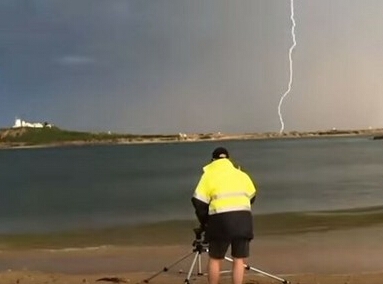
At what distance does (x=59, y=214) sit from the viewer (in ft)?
114

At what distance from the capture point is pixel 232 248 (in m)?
8.28

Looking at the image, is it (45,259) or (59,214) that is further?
(59,214)

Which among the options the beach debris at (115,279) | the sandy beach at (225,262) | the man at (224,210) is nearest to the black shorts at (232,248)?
the man at (224,210)

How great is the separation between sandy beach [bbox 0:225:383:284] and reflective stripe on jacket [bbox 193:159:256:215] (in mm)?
2788

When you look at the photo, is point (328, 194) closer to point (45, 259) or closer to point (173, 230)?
point (173, 230)

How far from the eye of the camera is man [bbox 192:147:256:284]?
8.18m

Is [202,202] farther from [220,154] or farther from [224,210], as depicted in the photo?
[220,154]

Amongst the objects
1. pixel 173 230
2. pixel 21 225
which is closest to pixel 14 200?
pixel 21 225

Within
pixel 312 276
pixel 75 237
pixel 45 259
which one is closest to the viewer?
pixel 312 276

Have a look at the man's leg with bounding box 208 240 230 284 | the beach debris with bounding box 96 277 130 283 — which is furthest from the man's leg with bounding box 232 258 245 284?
the beach debris with bounding box 96 277 130 283

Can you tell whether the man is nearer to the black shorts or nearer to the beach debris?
the black shorts

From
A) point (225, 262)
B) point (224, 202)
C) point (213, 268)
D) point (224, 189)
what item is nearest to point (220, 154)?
point (224, 189)

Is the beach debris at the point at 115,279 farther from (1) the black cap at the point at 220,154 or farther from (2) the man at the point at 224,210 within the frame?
(1) the black cap at the point at 220,154

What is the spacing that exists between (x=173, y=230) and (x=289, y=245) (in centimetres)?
685
